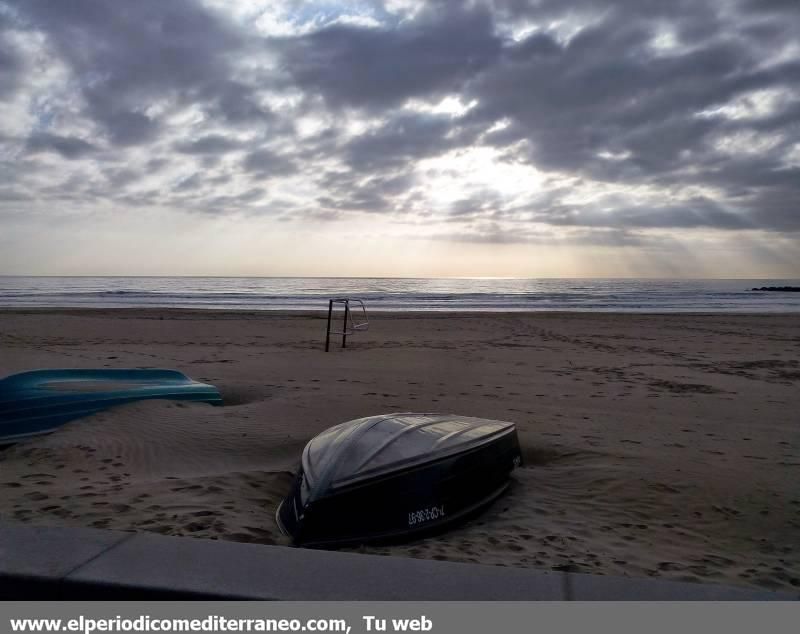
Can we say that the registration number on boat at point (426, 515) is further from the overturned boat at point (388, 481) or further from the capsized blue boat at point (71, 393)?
the capsized blue boat at point (71, 393)

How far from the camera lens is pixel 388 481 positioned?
3.85m

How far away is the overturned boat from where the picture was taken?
3678 mm

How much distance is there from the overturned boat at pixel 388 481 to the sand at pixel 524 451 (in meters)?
0.14

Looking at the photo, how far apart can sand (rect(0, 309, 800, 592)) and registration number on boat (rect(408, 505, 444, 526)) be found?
15 centimetres

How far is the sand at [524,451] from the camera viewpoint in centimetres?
375

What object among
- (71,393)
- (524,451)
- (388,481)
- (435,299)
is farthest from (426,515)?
(435,299)

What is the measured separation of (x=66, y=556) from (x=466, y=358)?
9.99 meters

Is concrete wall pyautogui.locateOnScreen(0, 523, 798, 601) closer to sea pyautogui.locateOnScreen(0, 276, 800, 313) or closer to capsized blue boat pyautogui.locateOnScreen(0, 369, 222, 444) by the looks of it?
capsized blue boat pyautogui.locateOnScreen(0, 369, 222, 444)

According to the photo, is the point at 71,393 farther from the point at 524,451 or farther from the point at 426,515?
the point at 524,451

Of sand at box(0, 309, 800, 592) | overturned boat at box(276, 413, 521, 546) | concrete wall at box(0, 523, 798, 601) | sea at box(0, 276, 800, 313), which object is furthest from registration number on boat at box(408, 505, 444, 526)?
sea at box(0, 276, 800, 313)

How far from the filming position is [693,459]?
545 cm

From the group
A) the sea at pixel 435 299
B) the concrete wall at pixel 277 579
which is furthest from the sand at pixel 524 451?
the sea at pixel 435 299
